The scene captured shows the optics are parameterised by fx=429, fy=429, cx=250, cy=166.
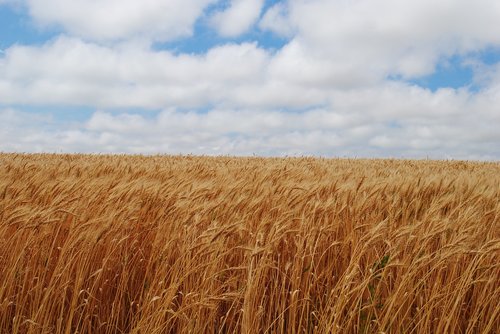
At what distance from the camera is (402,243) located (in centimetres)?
269

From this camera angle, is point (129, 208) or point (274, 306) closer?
point (274, 306)

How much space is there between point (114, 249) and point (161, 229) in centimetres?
40

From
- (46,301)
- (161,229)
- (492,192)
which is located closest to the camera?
(46,301)

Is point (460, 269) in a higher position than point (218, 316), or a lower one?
higher

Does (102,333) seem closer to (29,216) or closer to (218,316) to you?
(218,316)

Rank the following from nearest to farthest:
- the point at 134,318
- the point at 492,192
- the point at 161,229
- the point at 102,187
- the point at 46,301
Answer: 1. the point at 46,301
2. the point at 134,318
3. the point at 161,229
4. the point at 102,187
5. the point at 492,192

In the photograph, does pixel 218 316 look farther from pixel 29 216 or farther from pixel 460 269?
pixel 460 269

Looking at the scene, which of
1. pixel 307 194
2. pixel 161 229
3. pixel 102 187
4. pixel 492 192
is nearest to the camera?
pixel 161 229

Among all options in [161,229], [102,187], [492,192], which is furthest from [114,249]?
[492,192]

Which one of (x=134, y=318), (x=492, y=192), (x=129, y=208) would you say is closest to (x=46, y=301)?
(x=134, y=318)

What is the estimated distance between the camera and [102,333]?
235cm

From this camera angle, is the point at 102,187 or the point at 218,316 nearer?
the point at 218,316

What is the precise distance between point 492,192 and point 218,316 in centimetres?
346

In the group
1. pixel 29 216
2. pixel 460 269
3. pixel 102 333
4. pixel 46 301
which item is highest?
pixel 29 216
